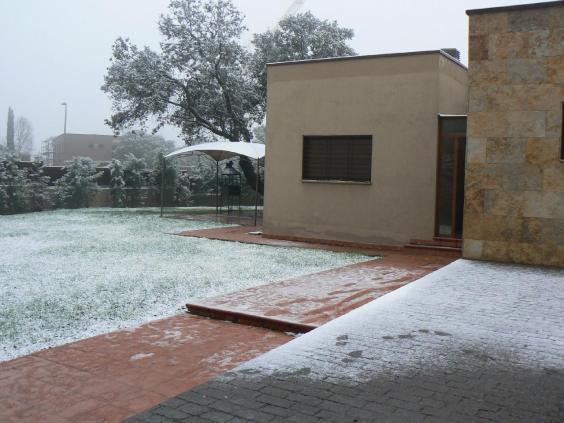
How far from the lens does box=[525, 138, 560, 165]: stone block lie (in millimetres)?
8445

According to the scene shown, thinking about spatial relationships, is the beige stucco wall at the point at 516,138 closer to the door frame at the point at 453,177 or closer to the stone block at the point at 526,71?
the stone block at the point at 526,71

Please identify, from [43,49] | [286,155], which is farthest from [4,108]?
[286,155]

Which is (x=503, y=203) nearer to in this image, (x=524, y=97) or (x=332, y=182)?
(x=524, y=97)

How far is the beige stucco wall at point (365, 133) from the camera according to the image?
465 inches

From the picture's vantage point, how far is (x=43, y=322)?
556 centimetres

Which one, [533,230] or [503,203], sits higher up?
[503,203]

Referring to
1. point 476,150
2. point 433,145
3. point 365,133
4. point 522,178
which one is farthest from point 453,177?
point 522,178

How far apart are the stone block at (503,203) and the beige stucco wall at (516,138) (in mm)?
→ 14

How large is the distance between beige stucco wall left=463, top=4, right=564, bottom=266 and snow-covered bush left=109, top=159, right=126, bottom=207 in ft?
57.9

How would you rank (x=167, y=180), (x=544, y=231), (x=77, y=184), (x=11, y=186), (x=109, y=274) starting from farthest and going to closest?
(x=167, y=180), (x=77, y=184), (x=11, y=186), (x=544, y=231), (x=109, y=274)

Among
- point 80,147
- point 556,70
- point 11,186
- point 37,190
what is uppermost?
point 80,147

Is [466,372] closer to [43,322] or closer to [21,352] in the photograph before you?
[21,352]

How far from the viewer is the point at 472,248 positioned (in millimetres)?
9078

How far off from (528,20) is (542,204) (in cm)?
283
